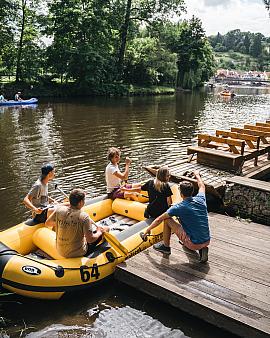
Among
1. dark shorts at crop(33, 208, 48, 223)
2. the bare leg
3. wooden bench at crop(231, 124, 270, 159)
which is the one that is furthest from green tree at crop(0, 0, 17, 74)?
the bare leg

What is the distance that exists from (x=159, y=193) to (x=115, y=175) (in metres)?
1.38

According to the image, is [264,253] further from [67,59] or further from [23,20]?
[23,20]

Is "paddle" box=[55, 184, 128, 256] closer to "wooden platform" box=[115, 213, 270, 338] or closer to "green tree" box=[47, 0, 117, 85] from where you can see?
"wooden platform" box=[115, 213, 270, 338]

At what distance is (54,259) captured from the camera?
5922mm

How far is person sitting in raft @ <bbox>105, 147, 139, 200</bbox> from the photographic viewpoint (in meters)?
7.66

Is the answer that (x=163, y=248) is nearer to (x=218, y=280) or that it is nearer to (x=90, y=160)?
(x=218, y=280)

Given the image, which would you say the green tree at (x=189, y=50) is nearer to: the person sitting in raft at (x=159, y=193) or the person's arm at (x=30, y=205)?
the person sitting in raft at (x=159, y=193)

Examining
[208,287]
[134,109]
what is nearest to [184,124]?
[134,109]

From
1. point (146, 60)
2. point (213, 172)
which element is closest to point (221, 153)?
point (213, 172)

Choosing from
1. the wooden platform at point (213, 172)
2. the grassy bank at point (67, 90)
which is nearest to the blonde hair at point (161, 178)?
the wooden platform at point (213, 172)

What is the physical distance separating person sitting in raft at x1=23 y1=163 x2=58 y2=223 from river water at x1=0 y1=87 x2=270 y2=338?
1.51 meters

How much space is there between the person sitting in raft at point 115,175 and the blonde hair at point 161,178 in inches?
44.8

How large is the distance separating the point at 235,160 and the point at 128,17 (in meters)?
34.1

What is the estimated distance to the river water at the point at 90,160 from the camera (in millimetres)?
5105
